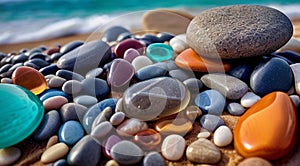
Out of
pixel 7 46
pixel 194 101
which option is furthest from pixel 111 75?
pixel 7 46

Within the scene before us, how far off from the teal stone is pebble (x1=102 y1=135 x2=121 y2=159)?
580 millimetres

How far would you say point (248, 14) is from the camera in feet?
5.12

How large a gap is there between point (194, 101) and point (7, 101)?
0.70m

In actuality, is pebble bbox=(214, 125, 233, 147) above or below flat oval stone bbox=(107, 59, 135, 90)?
below

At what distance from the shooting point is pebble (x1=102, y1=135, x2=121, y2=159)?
113 centimetres

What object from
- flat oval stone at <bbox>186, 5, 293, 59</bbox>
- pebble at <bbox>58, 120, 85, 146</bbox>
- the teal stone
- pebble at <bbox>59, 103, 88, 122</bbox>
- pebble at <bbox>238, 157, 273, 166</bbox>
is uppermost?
flat oval stone at <bbox>186, 5, 293, 59</bbox>

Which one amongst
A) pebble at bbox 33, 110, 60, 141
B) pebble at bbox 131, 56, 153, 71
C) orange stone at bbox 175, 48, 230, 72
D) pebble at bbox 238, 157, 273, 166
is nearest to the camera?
pebble at bbox 238, 157, 273, 166

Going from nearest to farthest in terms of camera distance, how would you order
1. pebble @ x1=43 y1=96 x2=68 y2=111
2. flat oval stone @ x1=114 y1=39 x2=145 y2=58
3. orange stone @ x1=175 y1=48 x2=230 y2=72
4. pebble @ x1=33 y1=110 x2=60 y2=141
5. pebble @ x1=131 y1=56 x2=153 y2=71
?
1. pebble @ x1=33 y1=110 x2=60 y2=141
2. pebble @ x1=43 y1=96 x2=68 y2=111
3. orange stone @ x1=175 y1=48 x2=230 y2=72
4. pebble @ x1=131 y1=56 x2=153 y2=71
5. flat oval stone @ x1=114 y1=39 x2=145 y2=58

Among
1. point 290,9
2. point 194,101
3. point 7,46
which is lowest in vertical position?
point 290,9

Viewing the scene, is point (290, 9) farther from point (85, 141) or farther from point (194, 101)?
point (85, 141)

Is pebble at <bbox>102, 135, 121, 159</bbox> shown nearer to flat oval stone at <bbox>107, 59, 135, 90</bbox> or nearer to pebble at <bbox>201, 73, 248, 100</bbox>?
flat oval stone at <bbox>107, 59, 135, 90</bbox>

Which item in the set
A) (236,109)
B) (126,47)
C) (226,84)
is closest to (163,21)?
(126,47)

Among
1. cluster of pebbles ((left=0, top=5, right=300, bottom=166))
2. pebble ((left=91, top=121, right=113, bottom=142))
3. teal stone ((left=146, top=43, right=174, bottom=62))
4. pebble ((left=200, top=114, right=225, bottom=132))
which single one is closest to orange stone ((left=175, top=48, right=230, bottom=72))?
cluster of pebbles ((left=0, top=5, right=300, bottom=166))

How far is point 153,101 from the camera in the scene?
4.12 feet
